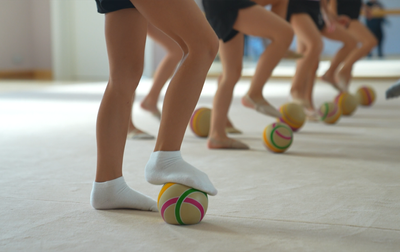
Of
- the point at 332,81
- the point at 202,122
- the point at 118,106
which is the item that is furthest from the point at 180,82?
the point at 332,81

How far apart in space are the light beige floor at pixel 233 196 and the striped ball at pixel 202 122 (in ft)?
0.37

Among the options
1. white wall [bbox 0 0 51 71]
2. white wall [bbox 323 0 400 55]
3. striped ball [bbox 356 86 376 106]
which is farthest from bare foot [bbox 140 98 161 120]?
white wall [bbox 323 0 400 55]

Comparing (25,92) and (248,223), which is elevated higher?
(248,223)

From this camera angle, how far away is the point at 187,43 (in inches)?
59.0

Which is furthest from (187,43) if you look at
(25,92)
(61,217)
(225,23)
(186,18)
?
(25,92)

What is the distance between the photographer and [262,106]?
9.94ft

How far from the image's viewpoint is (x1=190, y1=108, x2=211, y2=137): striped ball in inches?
136

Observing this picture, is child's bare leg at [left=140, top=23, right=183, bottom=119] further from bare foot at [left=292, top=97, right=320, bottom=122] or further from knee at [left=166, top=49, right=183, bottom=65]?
bare foot at [left=292, top=97, right=320, bottom=122]

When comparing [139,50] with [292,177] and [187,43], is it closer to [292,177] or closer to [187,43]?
[187,43]

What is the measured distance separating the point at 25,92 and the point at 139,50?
599cm

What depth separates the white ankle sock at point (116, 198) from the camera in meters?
1.67

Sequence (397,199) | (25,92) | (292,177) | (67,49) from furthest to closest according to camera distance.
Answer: (67,49) < (25,92) < (292,177) < (397,199)

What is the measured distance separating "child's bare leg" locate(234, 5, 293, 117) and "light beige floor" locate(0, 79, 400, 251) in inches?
13.4

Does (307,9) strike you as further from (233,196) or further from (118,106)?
(118,106)
